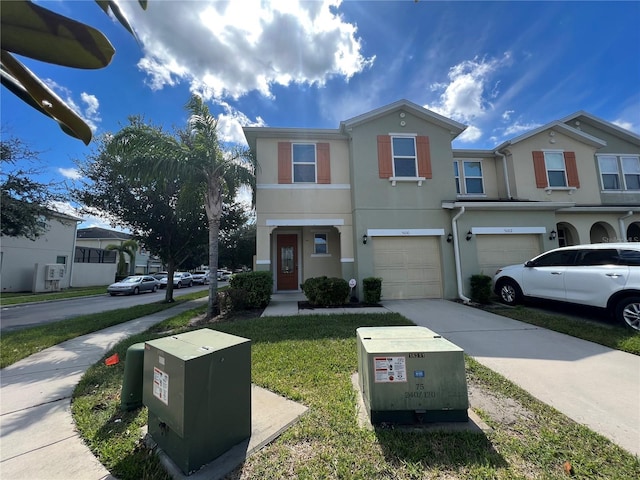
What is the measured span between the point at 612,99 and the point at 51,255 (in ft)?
116

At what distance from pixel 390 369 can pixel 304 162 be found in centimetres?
951

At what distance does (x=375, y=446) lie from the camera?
2.45 metres

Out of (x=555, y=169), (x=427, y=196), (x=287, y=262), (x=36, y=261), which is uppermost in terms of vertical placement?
(x=555, y=169)

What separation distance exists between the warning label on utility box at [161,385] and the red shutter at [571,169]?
1550 cm

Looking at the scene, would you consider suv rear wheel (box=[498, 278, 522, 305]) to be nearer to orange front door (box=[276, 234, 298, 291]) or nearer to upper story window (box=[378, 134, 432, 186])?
upper story window (box=[378, 134, 432, 186])

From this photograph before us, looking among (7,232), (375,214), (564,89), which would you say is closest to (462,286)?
(375,214)

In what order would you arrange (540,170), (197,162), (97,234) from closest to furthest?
1. (197,162)
2. (540,170)
3. (97,234)

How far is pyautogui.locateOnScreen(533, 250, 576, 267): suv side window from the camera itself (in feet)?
23.2

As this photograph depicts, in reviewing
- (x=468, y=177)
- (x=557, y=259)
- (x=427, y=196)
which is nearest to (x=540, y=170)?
(x=468, y=177)

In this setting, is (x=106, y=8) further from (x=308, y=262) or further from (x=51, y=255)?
(x=51, y=255)

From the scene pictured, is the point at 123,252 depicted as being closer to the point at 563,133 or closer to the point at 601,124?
the point at 563,133

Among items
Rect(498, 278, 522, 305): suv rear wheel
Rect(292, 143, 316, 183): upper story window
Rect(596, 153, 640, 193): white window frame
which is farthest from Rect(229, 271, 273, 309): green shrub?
Rect(596, 153, 640, 193): white window frame

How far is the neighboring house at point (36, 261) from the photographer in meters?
19.0

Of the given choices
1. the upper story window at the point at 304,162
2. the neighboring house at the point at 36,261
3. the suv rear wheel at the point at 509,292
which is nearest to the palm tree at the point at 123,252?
the neighboring house at the point at 36,261
